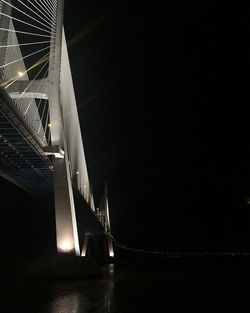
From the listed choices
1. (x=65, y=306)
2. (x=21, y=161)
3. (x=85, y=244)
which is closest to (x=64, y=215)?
(x=21, y=161)

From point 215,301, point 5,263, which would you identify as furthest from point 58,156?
point 215,301

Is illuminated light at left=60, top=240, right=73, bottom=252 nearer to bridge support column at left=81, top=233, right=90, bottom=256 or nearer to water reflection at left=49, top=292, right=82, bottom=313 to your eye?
water reflection at left=49, top=292, right=82, bottom=313

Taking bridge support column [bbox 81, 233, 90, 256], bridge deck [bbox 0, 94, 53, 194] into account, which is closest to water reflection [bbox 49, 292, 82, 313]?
bridge deck [bbox 0, 94, 53, 194]

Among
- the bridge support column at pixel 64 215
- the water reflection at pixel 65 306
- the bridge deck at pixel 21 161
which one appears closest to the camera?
the water reflection at pixel 65 306

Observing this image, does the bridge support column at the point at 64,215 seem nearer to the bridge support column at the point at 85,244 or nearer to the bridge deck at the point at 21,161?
the bridge deck at the point at 21,161

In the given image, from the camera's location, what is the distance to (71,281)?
Answer: 15.2m

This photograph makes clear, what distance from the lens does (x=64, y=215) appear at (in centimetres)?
1617

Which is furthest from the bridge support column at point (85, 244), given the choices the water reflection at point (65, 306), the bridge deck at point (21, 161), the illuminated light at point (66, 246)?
the water reflection at point (65, 306)

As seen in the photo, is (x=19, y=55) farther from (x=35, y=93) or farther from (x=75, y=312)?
(x=75, y=312)

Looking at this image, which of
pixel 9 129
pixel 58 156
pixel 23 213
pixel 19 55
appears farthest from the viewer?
pixel 23 213

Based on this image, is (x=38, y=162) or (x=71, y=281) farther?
(x=38, y=162)

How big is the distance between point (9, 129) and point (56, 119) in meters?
2.82

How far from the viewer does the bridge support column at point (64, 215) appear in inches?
635

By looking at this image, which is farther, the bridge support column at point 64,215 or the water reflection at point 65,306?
the bridge support column at point 64,215
